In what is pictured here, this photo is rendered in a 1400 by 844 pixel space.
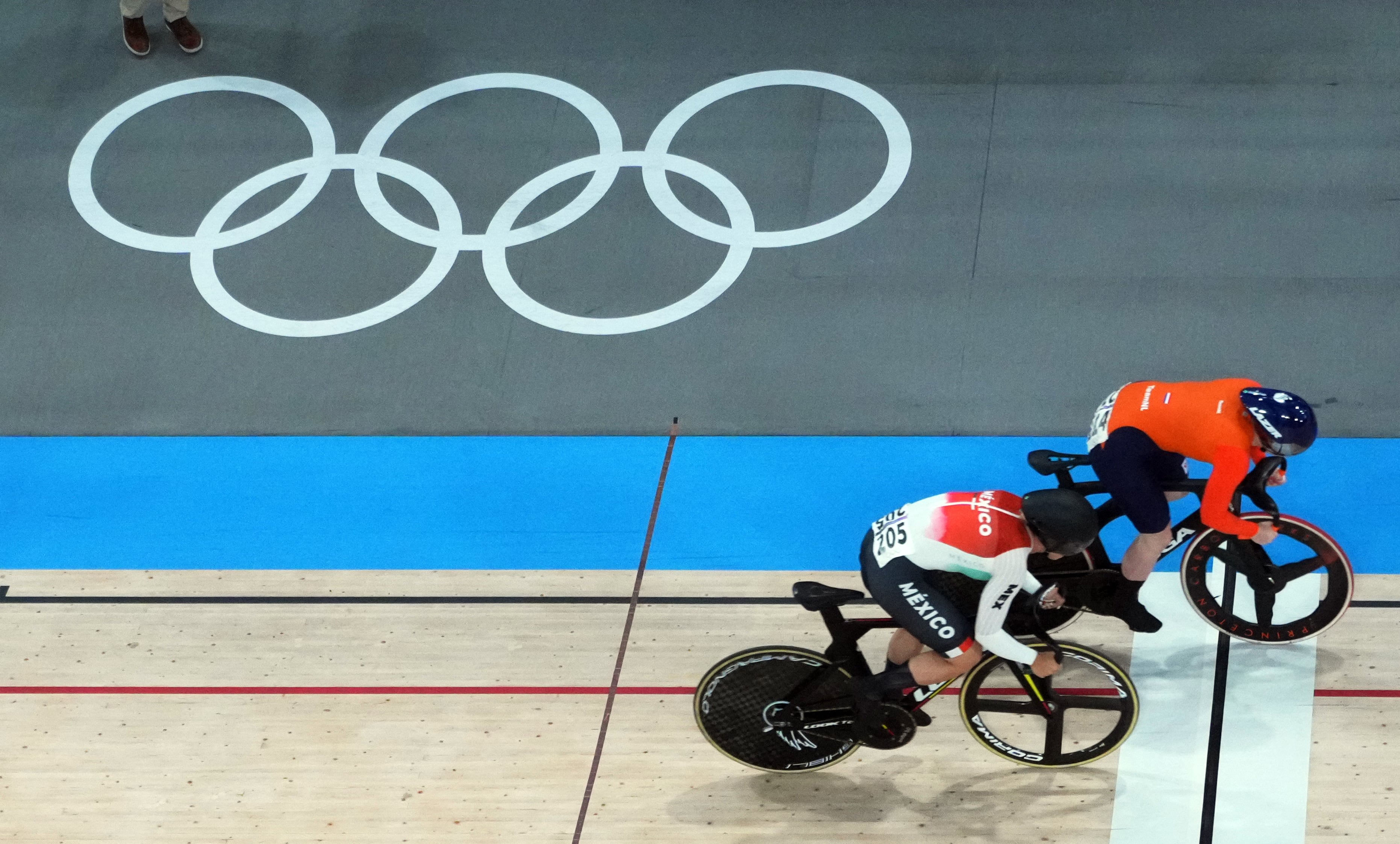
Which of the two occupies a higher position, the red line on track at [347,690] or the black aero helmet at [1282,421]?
the black aero helmet at [1282,421]

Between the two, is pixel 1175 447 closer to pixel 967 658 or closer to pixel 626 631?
pixel 967 658

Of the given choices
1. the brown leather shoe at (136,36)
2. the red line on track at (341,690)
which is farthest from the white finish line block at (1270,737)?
the brown leather shoe at (136,36)

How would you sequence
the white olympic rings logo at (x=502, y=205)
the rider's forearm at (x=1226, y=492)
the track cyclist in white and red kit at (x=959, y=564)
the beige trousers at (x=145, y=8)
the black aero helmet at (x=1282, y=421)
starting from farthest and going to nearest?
the beige trousers at (x=145, y=8) < the white olympic rings logo at (x=502, y=205) < the rider's forearm at (x=1226, y=492) < the black aero helmet at (x=1282, y=421) < the track cyclist in white and red kit at (x=959, y=564)

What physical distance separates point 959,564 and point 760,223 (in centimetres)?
353

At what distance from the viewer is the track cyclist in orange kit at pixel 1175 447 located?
462 cm

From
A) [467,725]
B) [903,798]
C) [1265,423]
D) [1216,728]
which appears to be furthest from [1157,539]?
[467,725]

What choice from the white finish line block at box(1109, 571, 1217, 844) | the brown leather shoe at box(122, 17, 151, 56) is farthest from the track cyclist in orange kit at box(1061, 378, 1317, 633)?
the brown leather shoe at box(122, 17, 151, 56)

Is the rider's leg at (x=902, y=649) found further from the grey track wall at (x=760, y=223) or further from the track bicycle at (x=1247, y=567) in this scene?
the grey track wall at (x=760, y=223)

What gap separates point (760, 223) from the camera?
7.58m

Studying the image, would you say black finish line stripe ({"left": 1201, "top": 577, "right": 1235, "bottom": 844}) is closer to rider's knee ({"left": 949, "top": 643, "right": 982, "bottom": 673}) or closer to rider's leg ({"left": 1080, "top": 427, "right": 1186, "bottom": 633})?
rider's leg ({"left": 1080, "top": 427, "right": 1186, "bottom": 633})

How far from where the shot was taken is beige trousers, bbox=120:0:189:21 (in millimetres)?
8539

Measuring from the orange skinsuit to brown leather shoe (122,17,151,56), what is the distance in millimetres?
6734

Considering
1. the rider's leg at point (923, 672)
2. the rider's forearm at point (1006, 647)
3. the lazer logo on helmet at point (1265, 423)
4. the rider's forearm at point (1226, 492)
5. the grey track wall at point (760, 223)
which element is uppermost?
the grey track wall at point (760, 223)

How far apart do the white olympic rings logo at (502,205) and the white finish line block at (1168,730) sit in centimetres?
292
